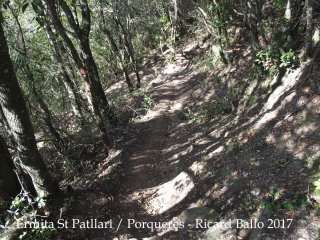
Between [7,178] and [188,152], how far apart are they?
5.72 m

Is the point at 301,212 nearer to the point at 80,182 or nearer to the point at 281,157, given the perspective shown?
the point at 281,157

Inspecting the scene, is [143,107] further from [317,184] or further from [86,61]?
[317,184]

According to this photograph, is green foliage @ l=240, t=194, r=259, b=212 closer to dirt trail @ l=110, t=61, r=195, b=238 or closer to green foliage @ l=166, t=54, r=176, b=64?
dirt trail @ l=110, t=61, r=195, b=238

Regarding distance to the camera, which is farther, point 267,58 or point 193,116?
point 193,116

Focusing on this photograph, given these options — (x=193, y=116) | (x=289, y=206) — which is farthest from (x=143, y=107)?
(x=289, y=206)

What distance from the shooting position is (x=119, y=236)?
686 centimetres

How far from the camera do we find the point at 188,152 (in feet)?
33.3

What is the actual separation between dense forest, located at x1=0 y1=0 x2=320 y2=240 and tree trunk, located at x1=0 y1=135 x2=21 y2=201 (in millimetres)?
23

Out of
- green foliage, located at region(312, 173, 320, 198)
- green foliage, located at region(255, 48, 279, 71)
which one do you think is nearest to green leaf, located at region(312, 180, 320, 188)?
green foliage, located at region(312, 173, 320, 198)

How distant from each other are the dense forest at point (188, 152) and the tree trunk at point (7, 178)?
0.02m

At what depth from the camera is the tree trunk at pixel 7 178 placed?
650cm

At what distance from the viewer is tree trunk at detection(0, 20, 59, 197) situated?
219 inches

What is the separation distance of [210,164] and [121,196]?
2.82 m

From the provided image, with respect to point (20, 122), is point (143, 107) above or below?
below
